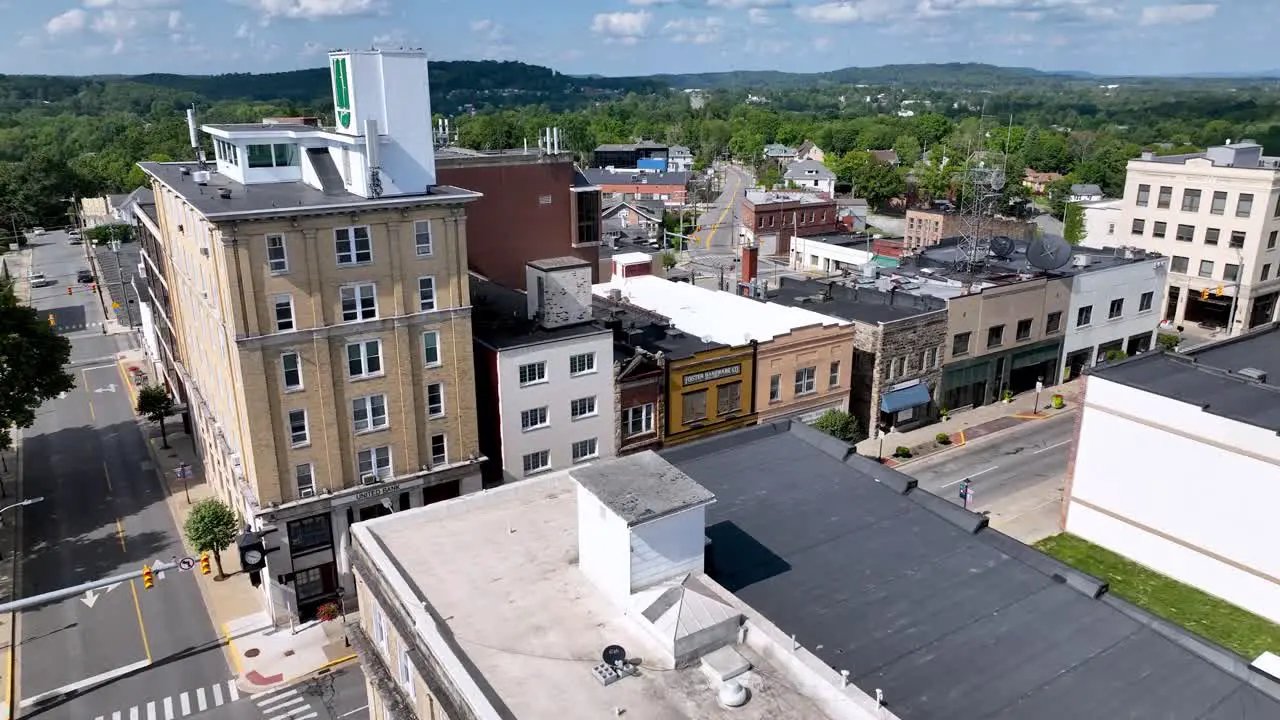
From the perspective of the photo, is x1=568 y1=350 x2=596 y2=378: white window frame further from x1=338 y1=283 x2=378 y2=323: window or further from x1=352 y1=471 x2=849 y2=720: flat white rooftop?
x1=352 y1=471 x2=849 y2=720: flat white rooftop

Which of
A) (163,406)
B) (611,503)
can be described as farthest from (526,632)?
(163,406)

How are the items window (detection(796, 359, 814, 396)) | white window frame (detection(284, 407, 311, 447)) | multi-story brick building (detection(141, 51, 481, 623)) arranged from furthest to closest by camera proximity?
1. window (detection(796, 359, 814, 396))
2. white window frame (detection(284, 407, 311, 447))
3. multi-story brick building (detection(141, 51, 481, 623))

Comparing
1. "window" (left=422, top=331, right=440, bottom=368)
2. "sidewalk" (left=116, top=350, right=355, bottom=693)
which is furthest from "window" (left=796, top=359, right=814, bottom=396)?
"sidewalk" (left=116, top=350, right=355, bottom=693)

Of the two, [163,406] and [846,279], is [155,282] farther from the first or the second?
[846,279]

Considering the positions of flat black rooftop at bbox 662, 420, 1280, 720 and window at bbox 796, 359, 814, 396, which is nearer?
Answer: flat black rooftop at bbox 662, 420, 1280, 720

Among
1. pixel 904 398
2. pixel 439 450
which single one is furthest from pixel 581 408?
pixel 904 398

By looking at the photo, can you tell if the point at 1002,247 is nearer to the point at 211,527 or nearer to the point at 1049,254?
the point at 1049,254
